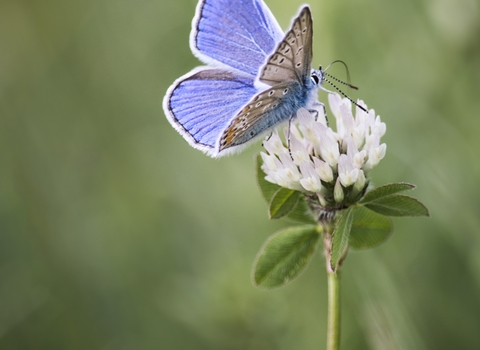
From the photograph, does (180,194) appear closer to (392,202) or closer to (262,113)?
(262,113)

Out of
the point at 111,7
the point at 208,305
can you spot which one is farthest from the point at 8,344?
the point at 111,7

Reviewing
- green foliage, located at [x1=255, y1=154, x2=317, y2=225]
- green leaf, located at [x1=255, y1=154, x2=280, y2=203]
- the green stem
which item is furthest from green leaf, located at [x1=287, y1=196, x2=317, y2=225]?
the green stem

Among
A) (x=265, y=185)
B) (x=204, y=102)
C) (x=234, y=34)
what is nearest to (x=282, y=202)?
(x=265, y=185)

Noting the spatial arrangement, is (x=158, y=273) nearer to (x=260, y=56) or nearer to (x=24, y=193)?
(x=24, y=193)

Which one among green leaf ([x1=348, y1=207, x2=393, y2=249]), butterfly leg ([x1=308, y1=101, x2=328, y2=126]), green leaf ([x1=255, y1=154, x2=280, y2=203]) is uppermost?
butterfly leg ([x1=308, y1=101, x2=328, y2=126])

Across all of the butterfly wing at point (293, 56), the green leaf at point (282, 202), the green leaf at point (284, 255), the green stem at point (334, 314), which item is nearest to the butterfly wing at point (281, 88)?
the butterfly wing at point (293, 56)

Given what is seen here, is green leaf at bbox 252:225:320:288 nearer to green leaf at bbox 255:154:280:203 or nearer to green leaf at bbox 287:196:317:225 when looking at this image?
green leaf at bbox 287:196:317:225
